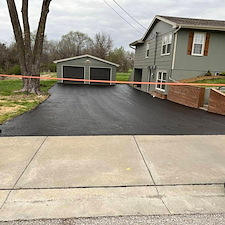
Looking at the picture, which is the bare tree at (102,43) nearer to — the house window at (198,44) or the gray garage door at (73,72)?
the gray garage door at (73,72)

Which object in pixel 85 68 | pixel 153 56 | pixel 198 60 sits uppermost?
pixel 153 56

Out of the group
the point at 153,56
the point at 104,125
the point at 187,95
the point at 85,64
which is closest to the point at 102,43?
the point at 85,64

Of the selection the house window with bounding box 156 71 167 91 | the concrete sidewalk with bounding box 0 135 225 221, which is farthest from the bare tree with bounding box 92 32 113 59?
the concrete sidewalk with bounding box 0 135 225 221

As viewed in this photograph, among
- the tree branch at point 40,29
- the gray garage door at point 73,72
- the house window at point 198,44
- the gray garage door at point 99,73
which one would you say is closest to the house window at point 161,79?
the house window at point 198,44

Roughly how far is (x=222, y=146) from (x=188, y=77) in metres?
9.50

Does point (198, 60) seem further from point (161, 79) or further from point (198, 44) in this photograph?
point (161, 79)

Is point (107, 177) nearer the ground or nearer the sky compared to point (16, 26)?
nearer the ground

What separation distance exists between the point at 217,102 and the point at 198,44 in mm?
5938

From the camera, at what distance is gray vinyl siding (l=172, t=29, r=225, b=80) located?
13211 mm

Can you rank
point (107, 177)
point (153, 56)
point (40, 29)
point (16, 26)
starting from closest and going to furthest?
point (107, 177), point (16, 26), point (40, 29), point (153, 56)

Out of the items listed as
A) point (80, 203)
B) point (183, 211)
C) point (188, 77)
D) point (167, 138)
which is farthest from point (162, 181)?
point (188, 77)

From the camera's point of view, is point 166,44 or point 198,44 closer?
point 198,44

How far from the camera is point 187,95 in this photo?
1116cm

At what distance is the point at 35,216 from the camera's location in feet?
7.96
